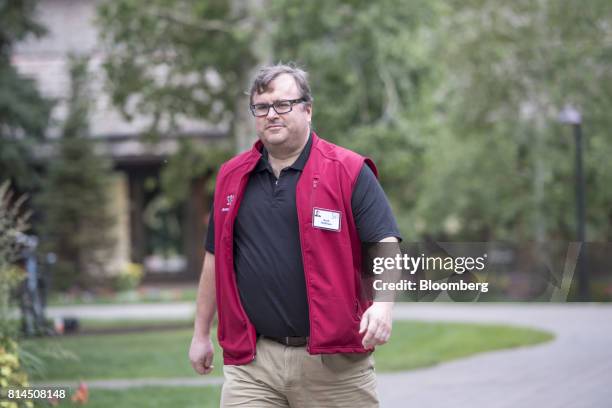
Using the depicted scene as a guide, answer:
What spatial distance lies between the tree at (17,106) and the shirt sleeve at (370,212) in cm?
1271

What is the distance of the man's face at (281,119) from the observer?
4.79 metres

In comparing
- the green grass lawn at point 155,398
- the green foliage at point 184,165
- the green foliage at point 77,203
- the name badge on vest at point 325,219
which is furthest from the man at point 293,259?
the green foliage at point 77,203

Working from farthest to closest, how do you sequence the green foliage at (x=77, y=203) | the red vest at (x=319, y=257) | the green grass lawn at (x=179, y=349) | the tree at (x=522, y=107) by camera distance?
1. the green foliage at (x=77, y=203)
2. the tree at (x=522, y=107)
3. the green grass lawn at (x=179, y=349)
4. the red vest at (x=319, y=257)

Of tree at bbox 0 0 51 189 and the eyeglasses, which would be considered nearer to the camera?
the eyeglasses

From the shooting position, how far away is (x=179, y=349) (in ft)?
48.9

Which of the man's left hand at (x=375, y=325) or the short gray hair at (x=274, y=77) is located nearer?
the man's left hand at (x=375, y=325)

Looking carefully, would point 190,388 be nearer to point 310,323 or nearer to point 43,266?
point 310,323

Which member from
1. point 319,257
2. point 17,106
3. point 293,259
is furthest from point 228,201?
point 17,106

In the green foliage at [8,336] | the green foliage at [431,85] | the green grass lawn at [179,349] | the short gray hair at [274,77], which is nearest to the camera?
the short gray hair at [274,77]

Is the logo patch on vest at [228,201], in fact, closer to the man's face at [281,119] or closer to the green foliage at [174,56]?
the man's face at [281,119]

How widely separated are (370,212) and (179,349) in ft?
34.6

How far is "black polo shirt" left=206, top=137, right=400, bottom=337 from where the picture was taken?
185 inches

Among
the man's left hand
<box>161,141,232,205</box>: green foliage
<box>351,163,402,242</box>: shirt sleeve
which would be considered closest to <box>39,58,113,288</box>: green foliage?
<box>161,141,232,205</box>: green foliage

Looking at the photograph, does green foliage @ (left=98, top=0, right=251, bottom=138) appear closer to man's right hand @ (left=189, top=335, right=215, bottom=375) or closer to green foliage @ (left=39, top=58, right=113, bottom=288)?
green foliage @ (left=39, top=58, right=113, bottom=288)
